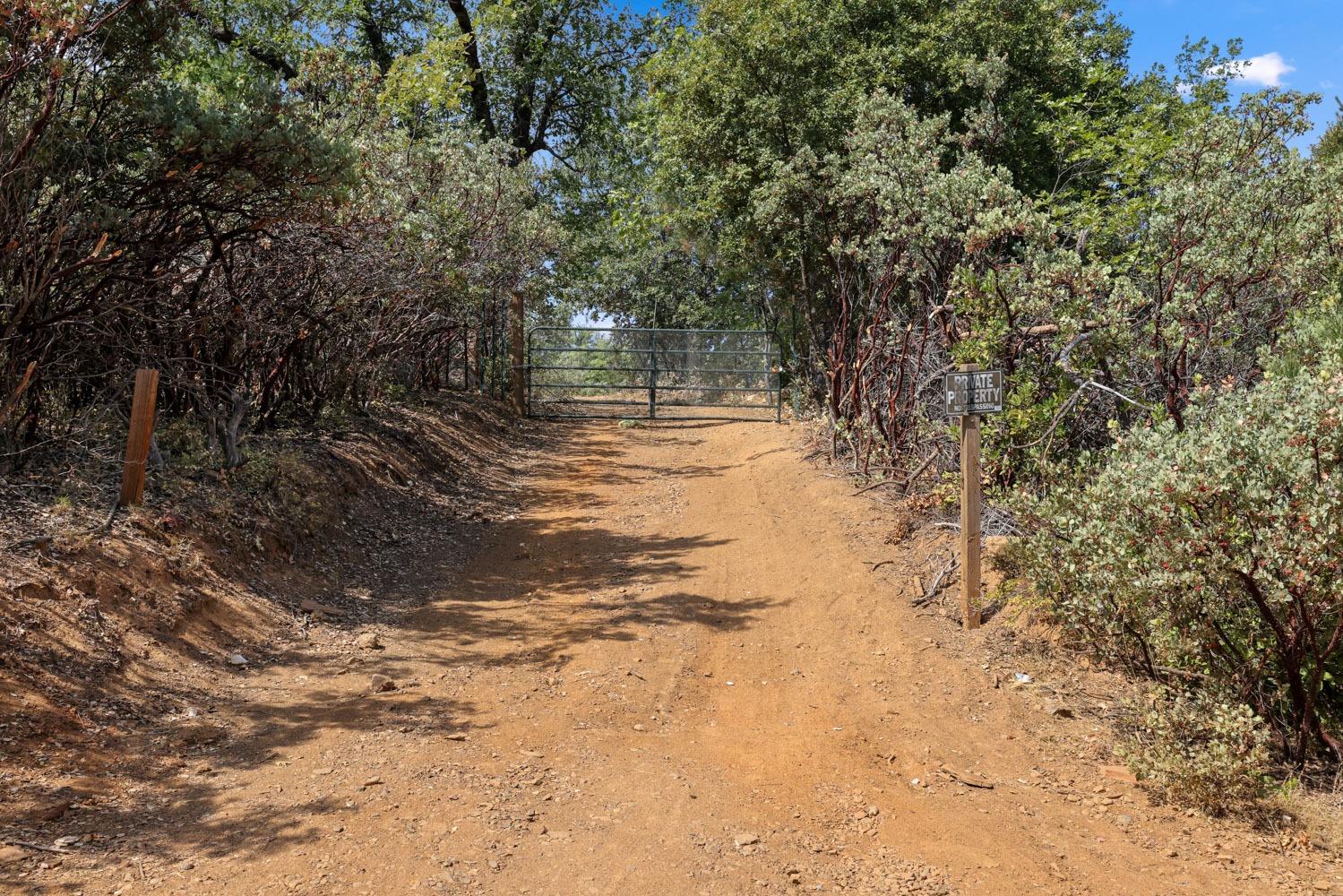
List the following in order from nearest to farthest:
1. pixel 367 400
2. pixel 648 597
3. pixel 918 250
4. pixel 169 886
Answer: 1. pixel 169 886
2. pixel 648 597
3. pixel 918 250
4. pixel 367 400

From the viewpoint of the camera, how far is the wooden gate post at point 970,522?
264 inches

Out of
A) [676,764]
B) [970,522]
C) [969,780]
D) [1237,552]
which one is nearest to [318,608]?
[676,764]

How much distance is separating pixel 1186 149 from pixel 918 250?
2.41 m

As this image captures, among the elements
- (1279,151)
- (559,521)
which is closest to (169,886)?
(559,521)

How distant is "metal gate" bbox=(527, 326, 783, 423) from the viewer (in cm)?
1772

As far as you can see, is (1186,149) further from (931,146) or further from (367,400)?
(367,400)

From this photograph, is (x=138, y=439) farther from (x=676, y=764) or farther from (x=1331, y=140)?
(x=1331, y=140)

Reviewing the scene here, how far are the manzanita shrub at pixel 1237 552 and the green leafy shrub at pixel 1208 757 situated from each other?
327mm

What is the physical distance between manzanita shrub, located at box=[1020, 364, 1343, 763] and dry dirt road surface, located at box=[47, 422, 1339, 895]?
736mm

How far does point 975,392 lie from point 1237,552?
7.66ft

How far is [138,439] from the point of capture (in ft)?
20.3

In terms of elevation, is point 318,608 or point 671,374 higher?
point 671,374

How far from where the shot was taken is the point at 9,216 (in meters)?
5.88

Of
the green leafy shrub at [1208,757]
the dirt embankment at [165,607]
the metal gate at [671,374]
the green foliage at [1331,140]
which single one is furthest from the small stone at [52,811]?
the green foliage at [1331,140]
